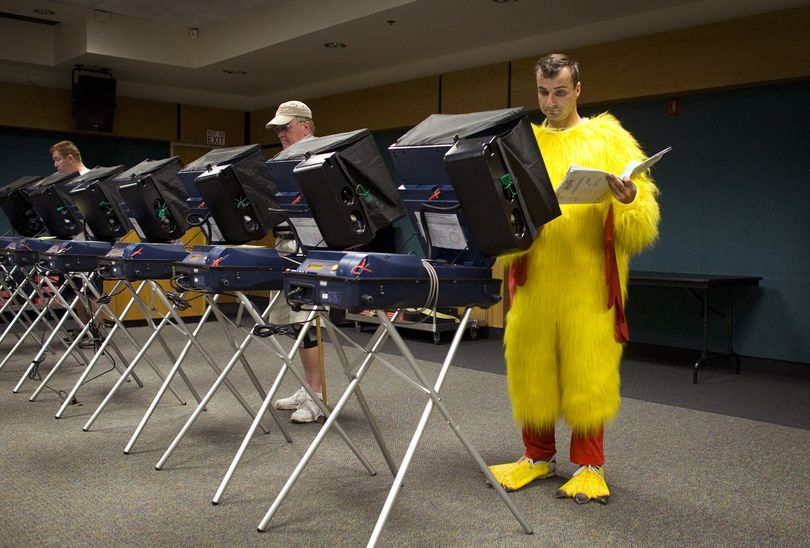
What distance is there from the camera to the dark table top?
523 cm

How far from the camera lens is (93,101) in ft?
27.6

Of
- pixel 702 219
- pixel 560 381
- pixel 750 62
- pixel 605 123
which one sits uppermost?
pixel 750 62

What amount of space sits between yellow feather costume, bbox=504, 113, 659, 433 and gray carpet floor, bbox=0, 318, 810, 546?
452 millimetres

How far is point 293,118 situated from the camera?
12.7 feet

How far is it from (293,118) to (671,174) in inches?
145

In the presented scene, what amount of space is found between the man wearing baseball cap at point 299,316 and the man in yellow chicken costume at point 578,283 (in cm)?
140

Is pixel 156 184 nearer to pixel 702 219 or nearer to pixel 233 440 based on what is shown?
pixel 233 440

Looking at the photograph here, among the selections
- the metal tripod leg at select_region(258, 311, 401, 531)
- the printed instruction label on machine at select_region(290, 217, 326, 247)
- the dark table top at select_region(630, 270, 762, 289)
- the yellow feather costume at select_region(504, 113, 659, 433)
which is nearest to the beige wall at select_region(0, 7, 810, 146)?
the dark table top at select_region(630, 270, 762, 289)

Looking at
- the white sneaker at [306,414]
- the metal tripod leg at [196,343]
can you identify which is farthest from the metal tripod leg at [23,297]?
the white sneaker at [306,414]

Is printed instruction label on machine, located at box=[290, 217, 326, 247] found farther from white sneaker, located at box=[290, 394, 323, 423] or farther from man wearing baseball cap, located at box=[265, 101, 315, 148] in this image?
white sneaker, located at box=[290, 394, 323, 423]

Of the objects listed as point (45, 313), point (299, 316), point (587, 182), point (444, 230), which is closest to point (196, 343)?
point (299, 316)

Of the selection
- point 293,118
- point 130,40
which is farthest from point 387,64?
point 293,118

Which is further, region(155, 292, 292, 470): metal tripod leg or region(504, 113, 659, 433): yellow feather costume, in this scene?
region(155, 292, 292, 470): metal tripod leg

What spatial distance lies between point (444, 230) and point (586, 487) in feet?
3.80
